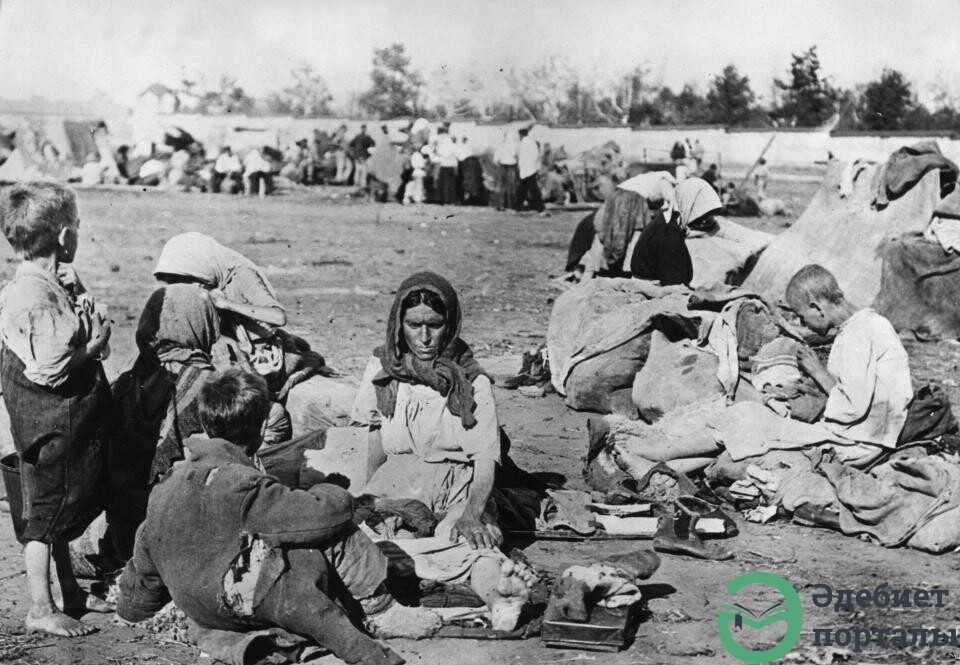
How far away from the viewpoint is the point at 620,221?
31.4 feet

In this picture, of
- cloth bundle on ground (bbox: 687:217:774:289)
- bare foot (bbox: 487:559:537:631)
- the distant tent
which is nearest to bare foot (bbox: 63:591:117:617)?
bare foot (bbox: 487:559:537:631)

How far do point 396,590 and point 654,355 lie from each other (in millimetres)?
3367

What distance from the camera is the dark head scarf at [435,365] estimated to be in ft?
15.5

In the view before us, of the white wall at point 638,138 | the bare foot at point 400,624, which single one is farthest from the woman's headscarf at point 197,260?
the white wall at point 638,138

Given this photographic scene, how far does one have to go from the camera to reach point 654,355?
283 inches

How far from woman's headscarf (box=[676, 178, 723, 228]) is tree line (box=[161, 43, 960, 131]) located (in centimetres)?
2715

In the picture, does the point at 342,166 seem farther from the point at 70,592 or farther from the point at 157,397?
the point at 70,592

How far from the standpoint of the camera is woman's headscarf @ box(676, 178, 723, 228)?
8.65 metres

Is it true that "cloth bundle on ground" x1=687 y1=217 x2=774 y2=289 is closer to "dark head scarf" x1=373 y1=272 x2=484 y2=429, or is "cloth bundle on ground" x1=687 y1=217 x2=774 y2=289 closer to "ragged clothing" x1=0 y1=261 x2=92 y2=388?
"dark head scarf" x1=373 y1=272 x2=484 y2=429

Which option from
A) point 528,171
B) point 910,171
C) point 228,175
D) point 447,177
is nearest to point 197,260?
point 910,171

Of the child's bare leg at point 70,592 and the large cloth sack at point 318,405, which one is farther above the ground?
the large cloth sack at point 318,405

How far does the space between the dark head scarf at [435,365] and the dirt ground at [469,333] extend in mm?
828

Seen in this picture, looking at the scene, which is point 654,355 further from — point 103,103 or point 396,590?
point 103,103

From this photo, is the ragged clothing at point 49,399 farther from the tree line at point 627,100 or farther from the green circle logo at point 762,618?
the tree line at point 627,100
